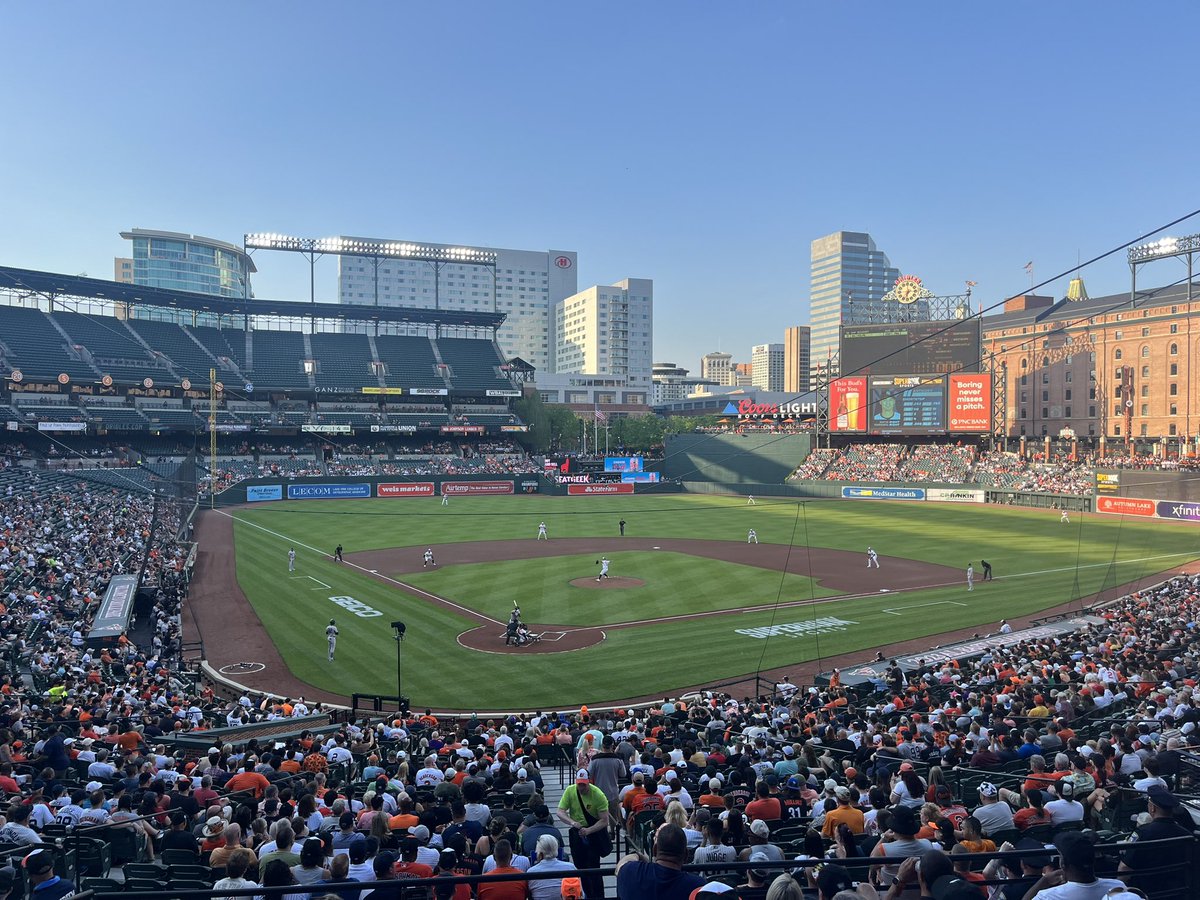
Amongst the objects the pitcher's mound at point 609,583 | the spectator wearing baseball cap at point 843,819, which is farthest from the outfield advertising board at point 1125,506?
the spectator wearing baseball cap at point 843,819

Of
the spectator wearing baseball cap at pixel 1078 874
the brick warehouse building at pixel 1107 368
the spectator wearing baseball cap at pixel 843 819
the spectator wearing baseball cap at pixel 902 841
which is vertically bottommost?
the spectator wearing baseball cap at pixel 843 819

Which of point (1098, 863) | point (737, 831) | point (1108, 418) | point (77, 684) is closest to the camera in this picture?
point (1098, 863)

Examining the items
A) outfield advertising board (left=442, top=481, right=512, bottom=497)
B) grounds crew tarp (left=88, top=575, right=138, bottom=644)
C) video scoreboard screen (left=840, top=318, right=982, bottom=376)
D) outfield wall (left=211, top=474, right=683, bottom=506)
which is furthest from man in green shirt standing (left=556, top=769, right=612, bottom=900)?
outfield advertising board (left=442, top=481, right=512, bottom=497)

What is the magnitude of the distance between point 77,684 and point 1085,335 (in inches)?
4344

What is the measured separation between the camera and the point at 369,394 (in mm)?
99125

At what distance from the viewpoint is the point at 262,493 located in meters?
75.2

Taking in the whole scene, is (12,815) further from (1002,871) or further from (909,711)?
(909,711)

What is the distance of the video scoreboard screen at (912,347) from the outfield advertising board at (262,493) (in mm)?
55996

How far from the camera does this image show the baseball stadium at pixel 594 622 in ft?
28.6

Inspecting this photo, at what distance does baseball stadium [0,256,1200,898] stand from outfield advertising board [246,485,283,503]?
203 mm

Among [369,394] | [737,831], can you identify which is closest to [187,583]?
[737,831]

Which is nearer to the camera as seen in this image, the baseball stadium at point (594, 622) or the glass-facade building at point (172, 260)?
the baseball stadium at point (594, 622)

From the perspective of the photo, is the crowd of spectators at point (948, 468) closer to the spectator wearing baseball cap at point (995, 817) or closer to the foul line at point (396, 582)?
the foul line at point (396, 582)

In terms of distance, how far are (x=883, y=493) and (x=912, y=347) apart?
14.2 metres
